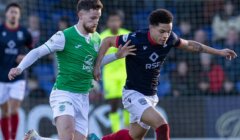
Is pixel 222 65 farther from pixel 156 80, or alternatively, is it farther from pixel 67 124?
pixel 67 124

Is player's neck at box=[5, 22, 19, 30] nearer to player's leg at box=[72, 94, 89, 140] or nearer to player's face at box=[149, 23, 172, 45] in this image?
player's leg at box=[72, 94, 89, 140]

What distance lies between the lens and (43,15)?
15680 millimetres

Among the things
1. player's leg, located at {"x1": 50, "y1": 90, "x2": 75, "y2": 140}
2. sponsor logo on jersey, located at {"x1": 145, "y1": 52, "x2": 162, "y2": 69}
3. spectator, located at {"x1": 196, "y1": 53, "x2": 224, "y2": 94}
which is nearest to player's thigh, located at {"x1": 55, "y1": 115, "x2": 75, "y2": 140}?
player's leg, located at {"x1": 50, "y1": 90, "x2": 75, "y2": 140}

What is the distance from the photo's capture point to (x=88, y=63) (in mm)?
8609

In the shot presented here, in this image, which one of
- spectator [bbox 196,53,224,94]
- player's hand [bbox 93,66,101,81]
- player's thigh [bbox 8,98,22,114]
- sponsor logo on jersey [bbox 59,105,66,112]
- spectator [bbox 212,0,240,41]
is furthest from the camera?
spectator [bbox 212,0,240,41]

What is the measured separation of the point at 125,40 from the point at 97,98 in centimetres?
586

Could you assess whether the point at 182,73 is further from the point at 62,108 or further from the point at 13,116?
the point at 62,108

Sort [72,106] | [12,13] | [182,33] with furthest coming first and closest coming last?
[182,33] < [12,13] < [72,106]

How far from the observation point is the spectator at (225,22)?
15.4 meters

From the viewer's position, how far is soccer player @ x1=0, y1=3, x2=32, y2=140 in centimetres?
1166

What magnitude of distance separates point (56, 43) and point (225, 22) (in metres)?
7.73

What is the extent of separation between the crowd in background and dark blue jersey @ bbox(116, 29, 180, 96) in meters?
5.69

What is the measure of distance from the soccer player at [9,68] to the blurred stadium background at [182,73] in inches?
82.9

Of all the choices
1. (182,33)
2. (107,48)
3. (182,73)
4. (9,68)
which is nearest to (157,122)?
(107,48)
